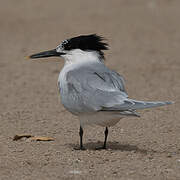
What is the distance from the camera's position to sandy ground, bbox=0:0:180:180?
5496mm

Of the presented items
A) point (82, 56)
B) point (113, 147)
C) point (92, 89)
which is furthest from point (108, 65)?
point (92, 89)

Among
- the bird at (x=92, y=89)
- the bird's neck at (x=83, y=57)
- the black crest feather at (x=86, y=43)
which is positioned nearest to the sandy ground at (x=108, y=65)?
the bird at (x=92, y=89)

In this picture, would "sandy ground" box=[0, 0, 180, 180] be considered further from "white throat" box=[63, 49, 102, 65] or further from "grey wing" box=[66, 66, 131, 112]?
"white throat" box=[63, 49, 102, 65]

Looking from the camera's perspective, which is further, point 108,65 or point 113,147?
point 108,65

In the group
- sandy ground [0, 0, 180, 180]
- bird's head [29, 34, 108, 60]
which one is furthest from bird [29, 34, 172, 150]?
sandy ground [0, 0, 180, 180]

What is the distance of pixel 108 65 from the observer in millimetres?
10992

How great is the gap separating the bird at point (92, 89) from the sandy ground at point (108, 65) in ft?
1.40

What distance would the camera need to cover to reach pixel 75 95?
5.90 m

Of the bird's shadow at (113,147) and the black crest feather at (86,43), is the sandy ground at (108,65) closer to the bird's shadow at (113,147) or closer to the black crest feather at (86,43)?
the bird's shadow at (113,147)

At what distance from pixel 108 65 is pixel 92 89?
5199 millimetres

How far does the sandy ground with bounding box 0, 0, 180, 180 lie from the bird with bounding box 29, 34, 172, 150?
427mm

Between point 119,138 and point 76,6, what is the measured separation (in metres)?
9.59

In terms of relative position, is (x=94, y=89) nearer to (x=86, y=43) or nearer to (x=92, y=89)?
(x=92, y=89)

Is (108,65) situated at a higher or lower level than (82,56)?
lower
